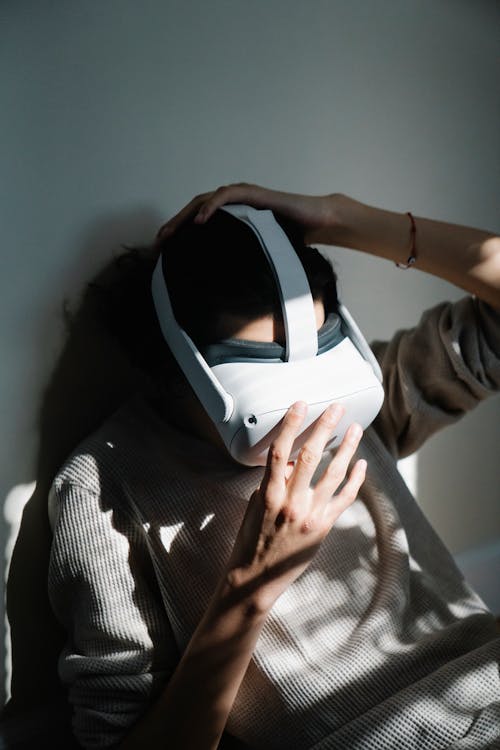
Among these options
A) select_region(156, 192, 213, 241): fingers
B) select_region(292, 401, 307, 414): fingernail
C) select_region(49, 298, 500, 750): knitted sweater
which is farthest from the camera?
select_region(156, 192, 213, 241): fingers

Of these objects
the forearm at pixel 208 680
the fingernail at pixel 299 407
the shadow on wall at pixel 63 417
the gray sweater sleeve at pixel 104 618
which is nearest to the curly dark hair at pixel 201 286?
the shadow on wall at pixel 63 417

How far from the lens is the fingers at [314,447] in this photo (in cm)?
79

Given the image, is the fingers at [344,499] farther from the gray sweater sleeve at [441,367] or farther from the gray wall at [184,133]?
the gray wall at [184,133]

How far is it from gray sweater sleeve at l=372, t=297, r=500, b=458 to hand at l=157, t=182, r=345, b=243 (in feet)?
0.74

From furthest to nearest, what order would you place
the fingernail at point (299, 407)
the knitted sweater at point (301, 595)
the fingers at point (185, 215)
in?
1. the fingers at point (185, 215)
2. the knitted sweater at point (301, 595)
3. the fingernail at point (299, 407)

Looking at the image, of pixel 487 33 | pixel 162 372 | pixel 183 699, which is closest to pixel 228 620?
pixel 183 699

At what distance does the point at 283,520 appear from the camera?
81 centimetres

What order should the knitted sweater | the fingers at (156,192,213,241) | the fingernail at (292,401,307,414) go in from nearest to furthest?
the fingernail at (292,401,307,414)
the knitted sweater
the fingers at (156,192,213,241)

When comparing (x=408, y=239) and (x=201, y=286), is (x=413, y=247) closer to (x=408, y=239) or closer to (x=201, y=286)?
(x=408, y=239)

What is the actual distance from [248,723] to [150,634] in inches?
7.2

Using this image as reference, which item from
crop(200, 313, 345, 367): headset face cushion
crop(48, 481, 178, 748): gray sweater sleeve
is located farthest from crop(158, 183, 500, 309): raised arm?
crop(48, 481, 178, 748): gray sweater sleeve

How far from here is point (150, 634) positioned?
896 mm

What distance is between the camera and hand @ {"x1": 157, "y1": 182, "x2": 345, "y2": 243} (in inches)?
37.8

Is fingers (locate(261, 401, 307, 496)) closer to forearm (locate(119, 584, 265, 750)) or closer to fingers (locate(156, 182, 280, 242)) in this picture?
forearm (locate(119, 584, 265, 750))
